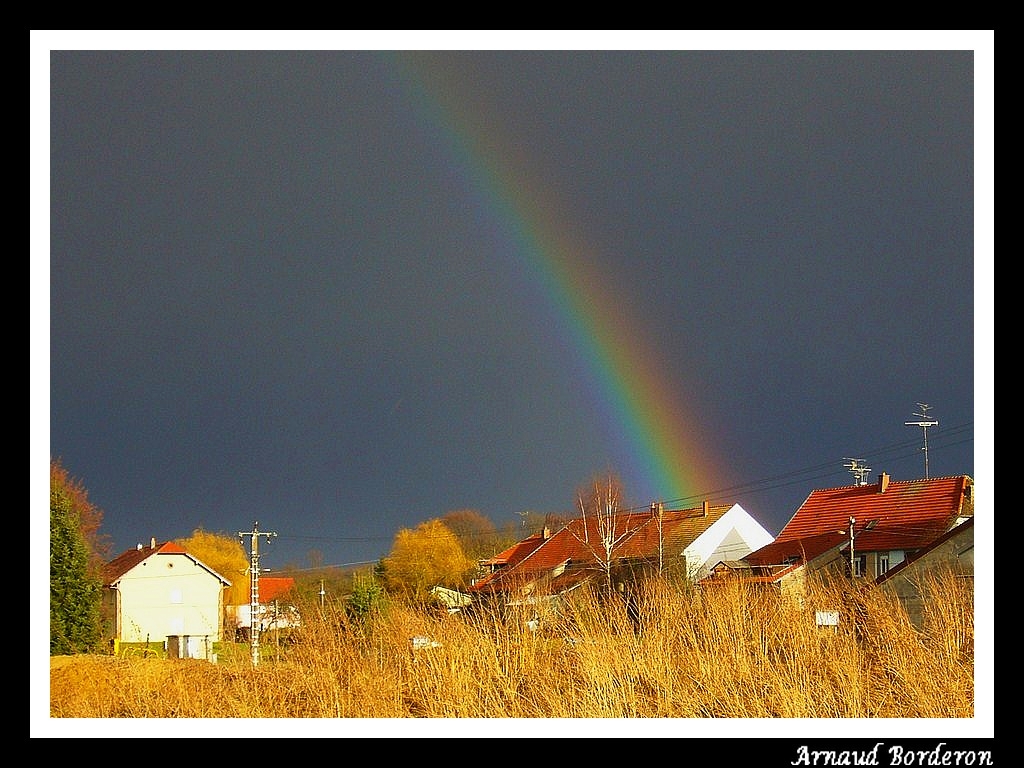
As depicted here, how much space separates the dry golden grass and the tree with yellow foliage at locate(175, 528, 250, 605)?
25637 mm

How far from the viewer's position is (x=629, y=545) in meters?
24.4

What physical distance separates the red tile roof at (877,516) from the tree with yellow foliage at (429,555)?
6.15 meters

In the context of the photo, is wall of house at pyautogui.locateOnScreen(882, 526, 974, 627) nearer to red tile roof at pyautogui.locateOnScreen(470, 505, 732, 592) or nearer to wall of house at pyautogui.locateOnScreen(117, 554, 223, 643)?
red tile roof at pyautogui.locateOnScreen(470, 505, 732, 592)

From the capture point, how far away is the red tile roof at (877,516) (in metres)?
20.0

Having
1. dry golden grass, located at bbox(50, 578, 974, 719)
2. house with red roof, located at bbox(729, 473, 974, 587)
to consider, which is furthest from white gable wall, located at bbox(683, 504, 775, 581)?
dry golden grass, located at bbox(50, 578, 974, 719)

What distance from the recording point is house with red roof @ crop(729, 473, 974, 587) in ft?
64.5

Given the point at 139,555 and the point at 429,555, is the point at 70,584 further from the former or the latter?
the point at 139,555
